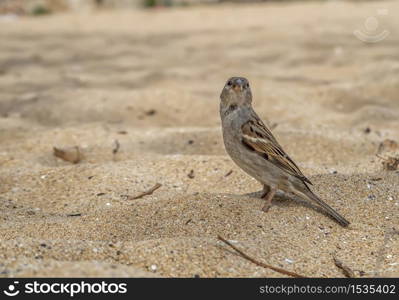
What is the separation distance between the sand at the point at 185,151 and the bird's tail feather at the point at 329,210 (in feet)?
0.13

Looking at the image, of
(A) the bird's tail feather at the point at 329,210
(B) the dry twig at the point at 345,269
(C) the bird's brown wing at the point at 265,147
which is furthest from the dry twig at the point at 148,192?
(B) the dry twig at the point at 345,269

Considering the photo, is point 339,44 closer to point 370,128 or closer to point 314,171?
point 370,128

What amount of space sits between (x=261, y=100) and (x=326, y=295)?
14.2 ft

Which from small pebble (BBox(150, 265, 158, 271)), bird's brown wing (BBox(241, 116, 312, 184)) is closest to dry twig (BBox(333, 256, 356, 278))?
bird's brown wing (BBox(241, 116, 312, 184))

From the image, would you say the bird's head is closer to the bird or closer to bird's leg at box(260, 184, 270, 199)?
the bird

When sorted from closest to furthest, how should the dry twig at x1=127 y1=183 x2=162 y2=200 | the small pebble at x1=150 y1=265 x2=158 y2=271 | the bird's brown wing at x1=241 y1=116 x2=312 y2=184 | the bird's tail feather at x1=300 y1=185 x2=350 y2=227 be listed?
the small pebble at x1=150 y1=265 x2=158 y2=271 < the bird's tail feather at x1=300 y1=185 x2=350 y2=227 < the bird's brown wing at x1=241 y1=116 x2=312 y2=184 < the dry twig at x1=127 y1=183 x2=162 y2=200

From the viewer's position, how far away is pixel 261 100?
6.91m

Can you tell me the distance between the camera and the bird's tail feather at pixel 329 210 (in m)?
3.42

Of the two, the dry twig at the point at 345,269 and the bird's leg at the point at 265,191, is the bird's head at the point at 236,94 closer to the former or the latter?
the bird's leg at the point at 265,191

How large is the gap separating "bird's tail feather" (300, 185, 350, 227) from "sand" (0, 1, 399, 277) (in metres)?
0.04

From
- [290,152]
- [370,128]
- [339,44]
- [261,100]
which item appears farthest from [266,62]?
[290,152]

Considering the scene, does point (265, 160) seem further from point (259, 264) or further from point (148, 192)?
point (148, 192)

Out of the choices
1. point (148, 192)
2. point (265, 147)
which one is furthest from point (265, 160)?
point (148, 192)

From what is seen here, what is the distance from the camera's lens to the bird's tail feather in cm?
342
